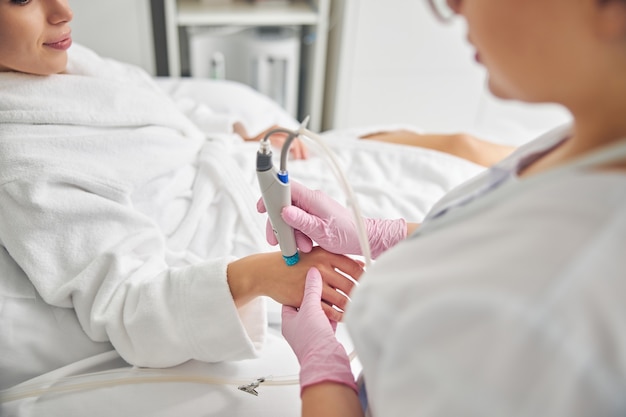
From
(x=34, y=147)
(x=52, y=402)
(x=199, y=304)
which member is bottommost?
(x=52, y=402)

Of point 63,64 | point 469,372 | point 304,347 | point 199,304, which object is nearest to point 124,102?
point 63,64

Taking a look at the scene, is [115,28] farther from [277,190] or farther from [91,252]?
[277,190]

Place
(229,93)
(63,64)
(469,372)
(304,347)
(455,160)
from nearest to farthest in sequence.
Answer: (469,372) < (304,347) < (63,64) < (455,160) < (229,93)

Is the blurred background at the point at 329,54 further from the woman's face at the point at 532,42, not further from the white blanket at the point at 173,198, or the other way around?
the woman's face at the point at 532,42

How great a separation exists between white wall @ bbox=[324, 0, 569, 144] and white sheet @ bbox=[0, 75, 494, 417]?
490mm

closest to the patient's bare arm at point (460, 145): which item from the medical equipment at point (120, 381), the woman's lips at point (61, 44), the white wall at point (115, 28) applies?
the medical equipment at point (120, 381)

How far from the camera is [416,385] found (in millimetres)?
421

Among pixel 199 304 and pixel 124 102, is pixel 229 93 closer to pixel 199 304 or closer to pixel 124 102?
pixel 124 102

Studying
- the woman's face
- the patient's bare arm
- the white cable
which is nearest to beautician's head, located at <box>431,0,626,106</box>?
the woman's face

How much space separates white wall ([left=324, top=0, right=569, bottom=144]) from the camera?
192 centimetres

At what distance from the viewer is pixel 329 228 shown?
76cm

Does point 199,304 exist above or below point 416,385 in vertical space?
below

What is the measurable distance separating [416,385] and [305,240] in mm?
373

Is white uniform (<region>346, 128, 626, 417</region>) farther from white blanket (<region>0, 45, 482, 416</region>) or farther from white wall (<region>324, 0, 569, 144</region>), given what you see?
white wall (<region>324, 0, 569, 144</region>)
